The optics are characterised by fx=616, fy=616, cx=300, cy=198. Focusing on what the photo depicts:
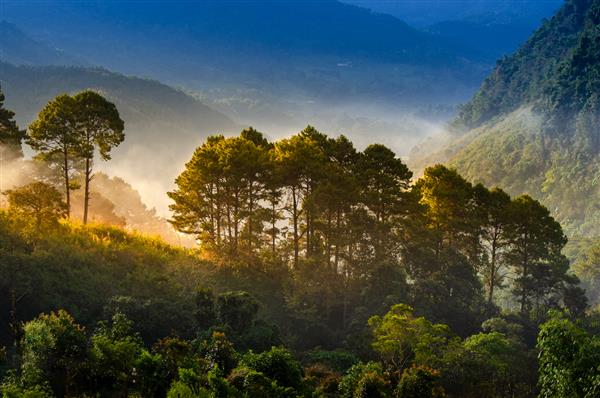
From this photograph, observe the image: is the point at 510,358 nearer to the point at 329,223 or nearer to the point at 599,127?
the point at 329,223

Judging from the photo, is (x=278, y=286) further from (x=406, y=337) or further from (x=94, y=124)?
(x=94, y=124)

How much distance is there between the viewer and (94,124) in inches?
1748

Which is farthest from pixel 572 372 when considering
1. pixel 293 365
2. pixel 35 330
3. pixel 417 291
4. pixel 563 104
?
pixel 563 104

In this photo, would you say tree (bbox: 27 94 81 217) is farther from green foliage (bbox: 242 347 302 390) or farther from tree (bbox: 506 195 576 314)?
tree (bbox: 506 195 576 314)

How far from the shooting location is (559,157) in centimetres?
17075

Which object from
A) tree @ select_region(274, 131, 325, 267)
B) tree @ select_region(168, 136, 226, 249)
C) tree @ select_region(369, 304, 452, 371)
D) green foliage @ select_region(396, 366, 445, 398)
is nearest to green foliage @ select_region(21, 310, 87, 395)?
green foliage @ select_region(396, 366, 445, 398)

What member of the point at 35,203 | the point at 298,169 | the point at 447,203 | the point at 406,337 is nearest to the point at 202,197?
the point at 298,169

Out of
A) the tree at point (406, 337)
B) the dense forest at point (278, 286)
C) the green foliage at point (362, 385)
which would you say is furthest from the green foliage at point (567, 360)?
the tree at point (406, 337)

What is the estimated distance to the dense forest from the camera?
21016 mm

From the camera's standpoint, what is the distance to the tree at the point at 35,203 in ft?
115

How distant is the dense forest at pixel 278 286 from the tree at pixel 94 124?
0.11 m

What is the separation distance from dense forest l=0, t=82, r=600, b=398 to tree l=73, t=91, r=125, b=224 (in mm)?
111

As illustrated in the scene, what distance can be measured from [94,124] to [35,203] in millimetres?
10390

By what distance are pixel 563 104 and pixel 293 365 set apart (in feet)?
589
